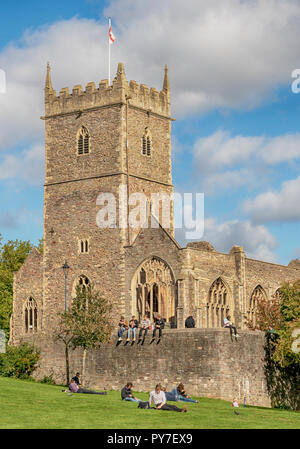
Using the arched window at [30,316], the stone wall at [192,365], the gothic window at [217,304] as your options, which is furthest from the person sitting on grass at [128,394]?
the arched window at [30,316]

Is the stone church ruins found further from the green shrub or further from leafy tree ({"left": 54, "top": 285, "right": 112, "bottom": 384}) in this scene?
leafy tree ({"left": 54, "top": 285, "right": 112, "bottom": 384})

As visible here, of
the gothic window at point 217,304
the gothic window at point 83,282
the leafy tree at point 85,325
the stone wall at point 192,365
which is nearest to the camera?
the stone wall at point 192,365

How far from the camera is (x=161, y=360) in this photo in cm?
4844

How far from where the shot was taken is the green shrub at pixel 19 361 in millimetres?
53312

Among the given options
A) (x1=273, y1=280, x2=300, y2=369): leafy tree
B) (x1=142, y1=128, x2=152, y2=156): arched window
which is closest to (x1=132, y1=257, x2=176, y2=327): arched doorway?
(x1=273, y1=280, x2=300, y2=369): leafy tree

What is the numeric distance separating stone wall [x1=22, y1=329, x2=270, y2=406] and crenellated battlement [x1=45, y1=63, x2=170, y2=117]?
20.1 m

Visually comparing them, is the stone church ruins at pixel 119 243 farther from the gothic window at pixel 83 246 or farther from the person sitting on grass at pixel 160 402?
the person sitting on grass at pixel 160 402

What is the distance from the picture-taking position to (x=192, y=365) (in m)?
47.4

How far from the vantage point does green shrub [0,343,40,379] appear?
53.3 metres

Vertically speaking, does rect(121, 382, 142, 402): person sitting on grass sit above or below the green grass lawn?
above

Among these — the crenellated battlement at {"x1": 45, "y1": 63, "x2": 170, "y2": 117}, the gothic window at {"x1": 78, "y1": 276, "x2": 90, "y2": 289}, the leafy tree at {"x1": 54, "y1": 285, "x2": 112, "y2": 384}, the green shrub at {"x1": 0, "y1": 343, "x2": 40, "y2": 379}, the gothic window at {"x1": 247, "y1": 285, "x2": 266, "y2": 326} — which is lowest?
the green shrub at {"x1": 0, "y1": 343, "x2": 40, "y2": 379}

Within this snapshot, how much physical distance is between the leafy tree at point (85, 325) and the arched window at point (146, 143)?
49.4 ft
